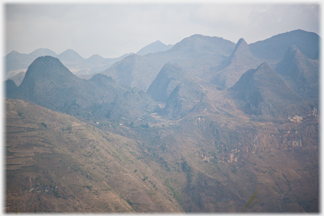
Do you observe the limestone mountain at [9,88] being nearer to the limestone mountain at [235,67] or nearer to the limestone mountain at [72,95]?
the limestone mountain at [72,95]

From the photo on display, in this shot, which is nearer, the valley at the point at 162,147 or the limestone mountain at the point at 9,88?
the valley at the point at 162,147

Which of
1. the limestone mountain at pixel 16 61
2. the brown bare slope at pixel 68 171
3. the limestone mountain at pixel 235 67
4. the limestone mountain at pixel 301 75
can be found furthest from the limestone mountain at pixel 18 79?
the limestone mountain at pixel 301 75

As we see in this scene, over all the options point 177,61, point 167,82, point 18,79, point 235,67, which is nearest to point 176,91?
point 167,82

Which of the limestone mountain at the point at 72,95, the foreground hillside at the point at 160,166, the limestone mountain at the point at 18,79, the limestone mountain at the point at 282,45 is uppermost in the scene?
the limestone mountain at the point at 282,45

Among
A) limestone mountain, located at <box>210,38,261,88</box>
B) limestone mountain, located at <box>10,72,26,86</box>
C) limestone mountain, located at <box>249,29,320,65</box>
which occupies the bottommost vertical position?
limestone mountain, located at <box>10,72,26,86</box>

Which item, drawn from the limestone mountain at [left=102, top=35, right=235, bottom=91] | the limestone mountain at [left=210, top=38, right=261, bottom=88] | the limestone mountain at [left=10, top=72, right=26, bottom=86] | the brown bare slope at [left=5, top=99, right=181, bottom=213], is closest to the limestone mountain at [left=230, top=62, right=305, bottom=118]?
the limestone mountain at [left=210, top=38, right=261, bottom=88]

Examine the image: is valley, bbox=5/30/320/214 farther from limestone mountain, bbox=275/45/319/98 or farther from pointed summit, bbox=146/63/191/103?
pointed summit, bbox=146/63/191/103

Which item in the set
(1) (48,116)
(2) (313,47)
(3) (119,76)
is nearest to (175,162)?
(1) (48,116)
